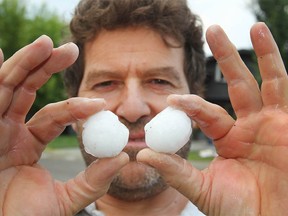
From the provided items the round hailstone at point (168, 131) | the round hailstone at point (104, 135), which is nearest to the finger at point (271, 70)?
the round hailstone at point (168, 131)

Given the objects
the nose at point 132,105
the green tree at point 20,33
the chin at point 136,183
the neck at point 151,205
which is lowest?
the green tree at point 20,33

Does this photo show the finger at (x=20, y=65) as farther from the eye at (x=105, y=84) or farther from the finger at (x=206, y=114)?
the eye at (x=105, y=84)

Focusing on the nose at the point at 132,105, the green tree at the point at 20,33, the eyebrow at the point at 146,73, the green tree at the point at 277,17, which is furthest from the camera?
the green tree at the point at 20,33

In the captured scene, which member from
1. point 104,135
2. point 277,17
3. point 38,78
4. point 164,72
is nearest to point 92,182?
point 104,135

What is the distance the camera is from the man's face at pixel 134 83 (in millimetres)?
2066

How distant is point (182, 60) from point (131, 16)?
39cm

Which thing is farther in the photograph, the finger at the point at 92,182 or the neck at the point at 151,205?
the neck at the point at 151,205

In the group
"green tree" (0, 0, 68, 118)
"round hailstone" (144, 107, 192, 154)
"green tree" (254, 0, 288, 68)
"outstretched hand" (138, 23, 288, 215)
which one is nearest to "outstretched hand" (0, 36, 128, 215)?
"round hailstone" (144, 107, 192, 154)

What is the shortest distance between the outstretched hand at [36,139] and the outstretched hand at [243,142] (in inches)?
9.5

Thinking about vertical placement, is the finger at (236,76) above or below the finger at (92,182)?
above

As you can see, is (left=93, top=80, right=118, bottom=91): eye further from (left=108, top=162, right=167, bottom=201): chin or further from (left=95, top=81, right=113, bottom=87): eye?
(left=108, top=162, right=167, bottom=201): chin

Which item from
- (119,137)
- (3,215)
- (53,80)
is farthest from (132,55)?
(53,80)

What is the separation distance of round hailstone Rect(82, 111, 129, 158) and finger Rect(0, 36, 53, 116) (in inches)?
11.3

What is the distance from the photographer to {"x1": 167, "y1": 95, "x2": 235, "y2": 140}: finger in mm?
1503
